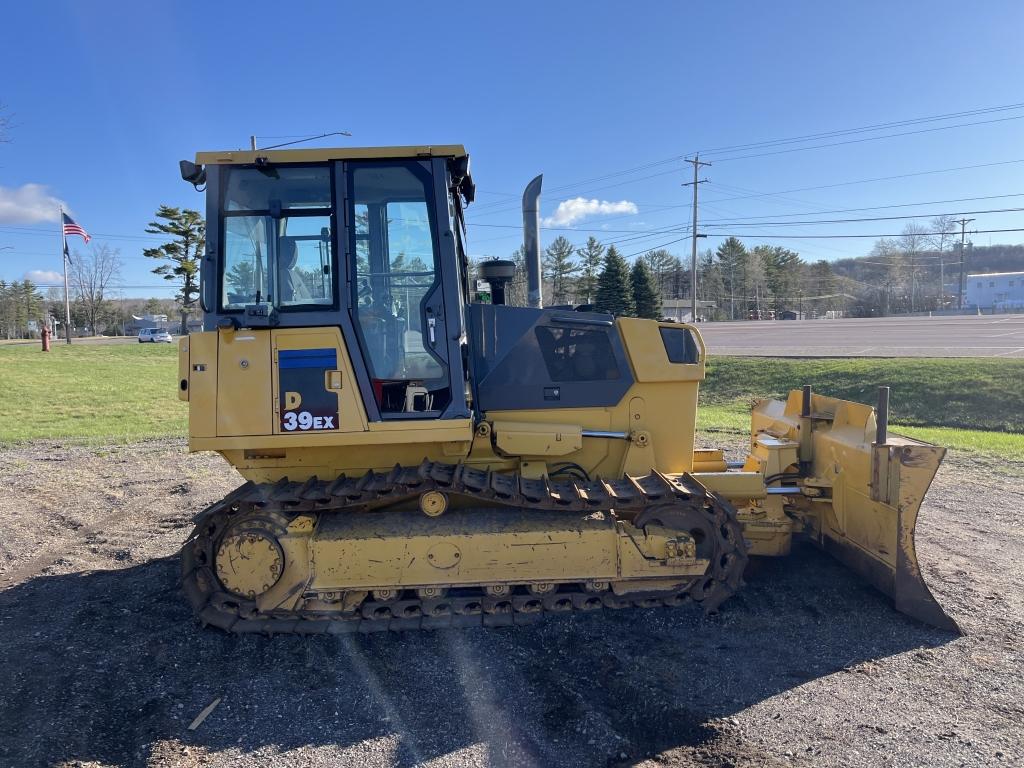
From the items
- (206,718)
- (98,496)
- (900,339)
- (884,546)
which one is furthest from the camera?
(900,339)

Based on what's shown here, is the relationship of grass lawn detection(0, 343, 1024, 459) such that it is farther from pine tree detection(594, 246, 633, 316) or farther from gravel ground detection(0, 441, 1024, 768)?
pine tree detection(594, 246, 633, 316)

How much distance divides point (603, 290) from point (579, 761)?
3399 centimetres

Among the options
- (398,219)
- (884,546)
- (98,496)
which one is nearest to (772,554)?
(884,546)

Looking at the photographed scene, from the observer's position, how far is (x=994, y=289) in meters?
86.2

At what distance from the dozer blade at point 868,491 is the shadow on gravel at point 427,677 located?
0.22 meters

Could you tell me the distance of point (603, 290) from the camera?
36094 mm

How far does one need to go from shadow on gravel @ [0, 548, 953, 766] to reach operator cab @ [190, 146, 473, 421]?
5.43 feet

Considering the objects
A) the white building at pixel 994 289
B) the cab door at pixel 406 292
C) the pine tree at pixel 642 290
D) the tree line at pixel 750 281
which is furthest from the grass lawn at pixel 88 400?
the white building at pixel 994 289

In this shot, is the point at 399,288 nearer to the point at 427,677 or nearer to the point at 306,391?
the point at 306,391

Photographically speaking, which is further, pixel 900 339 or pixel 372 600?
pixel 900 339

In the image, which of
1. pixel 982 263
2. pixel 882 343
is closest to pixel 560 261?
pixel 882 343

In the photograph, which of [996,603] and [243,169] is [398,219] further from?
[996,603]

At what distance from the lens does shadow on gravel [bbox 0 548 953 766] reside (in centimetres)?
336

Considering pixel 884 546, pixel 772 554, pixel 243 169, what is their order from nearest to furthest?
1. pixel 243 169
2. pixel 884 546
3. pixel 772 554
